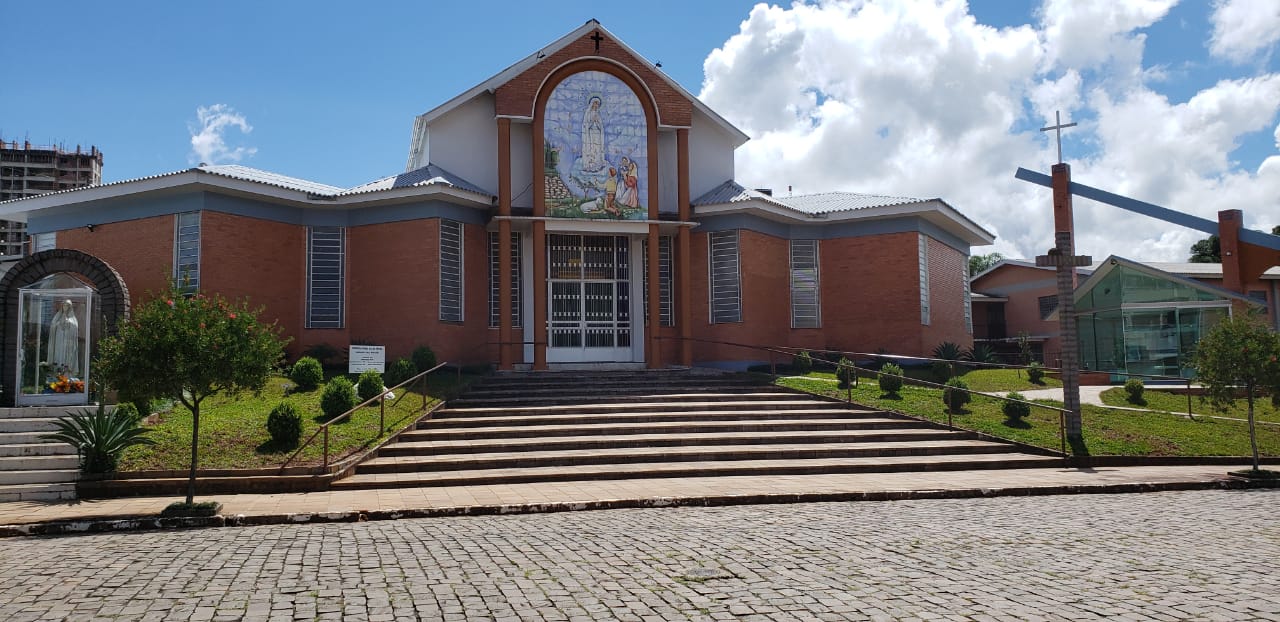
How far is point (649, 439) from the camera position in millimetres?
15383

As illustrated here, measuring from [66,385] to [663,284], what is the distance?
42.9 ft

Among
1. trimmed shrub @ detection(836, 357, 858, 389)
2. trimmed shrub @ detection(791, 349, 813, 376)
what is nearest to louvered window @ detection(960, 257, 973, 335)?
trimmed shrub @ detection(791, 349, 813, 376)

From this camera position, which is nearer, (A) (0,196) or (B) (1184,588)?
(B) (1184,588)

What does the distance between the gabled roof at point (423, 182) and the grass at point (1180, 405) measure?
15.6 m

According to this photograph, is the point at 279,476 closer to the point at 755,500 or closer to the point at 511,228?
the point at 755,500

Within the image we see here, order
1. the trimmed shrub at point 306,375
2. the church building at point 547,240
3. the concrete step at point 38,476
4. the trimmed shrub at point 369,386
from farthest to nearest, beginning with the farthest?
the church building at point 547,240 → the trimmed shrub at point 306,375 → the trimmed shrub at point 369,386 → the concrete step at point 38,476

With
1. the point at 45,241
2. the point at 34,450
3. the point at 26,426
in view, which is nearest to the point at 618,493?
the point at 34,450

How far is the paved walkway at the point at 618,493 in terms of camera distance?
423 inches

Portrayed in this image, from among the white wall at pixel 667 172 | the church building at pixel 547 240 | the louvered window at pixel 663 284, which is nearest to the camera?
the church building at pixel 547 240

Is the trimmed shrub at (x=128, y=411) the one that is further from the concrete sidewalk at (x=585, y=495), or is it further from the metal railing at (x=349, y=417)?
the metal railing at (x=349, y=417)

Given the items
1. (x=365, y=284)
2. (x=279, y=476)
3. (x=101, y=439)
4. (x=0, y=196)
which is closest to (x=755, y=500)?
(x=279, y=476)

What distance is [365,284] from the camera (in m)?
21.5

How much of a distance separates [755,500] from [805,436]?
4656mm

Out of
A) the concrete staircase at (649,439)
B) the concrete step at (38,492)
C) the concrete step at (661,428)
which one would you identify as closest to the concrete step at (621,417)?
the concrete staircase at (649,439)
